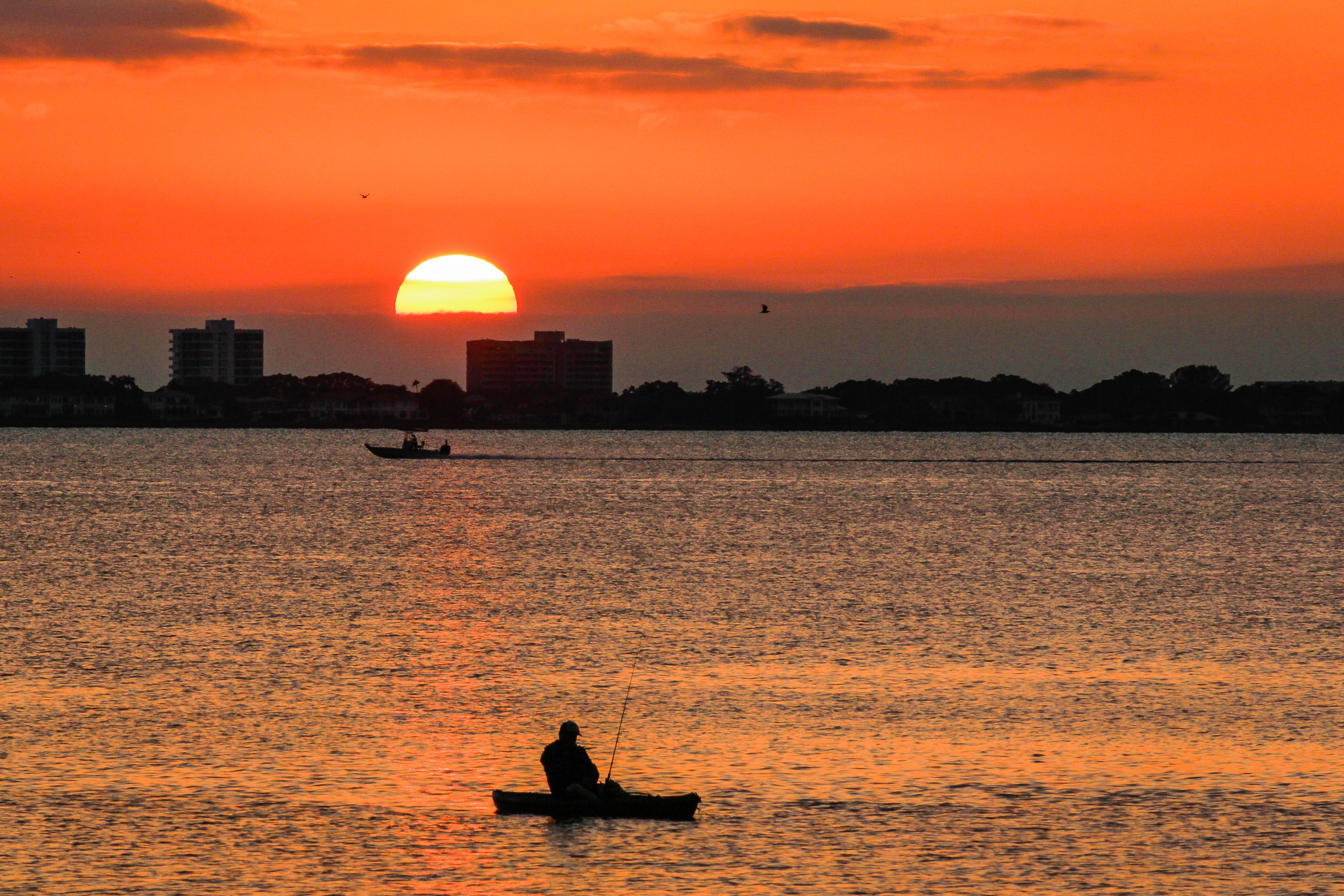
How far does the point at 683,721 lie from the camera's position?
39219 millimetres

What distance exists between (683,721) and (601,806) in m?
9.36

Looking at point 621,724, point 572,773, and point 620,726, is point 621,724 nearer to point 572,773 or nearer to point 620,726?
point 620,726

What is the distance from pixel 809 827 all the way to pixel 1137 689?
18356mm

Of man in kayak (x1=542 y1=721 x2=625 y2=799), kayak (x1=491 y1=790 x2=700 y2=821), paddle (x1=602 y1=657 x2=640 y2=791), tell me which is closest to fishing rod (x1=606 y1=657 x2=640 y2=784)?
paddle (x1=602 y1=657 x2=640 y2=791)

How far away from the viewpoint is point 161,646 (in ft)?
171

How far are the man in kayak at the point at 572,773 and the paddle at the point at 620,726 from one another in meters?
0.18

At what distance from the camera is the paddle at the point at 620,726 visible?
32.4m

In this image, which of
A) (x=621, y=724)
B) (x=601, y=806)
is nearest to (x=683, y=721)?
(x=621, y=724)

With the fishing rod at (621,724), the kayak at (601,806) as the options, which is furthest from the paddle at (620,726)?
the kayak at (601,806)

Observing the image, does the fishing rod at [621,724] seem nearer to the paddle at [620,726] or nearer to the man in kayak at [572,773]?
the paddle at [620,726]

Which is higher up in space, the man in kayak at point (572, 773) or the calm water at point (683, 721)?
the man in kayak at point (572, 773)

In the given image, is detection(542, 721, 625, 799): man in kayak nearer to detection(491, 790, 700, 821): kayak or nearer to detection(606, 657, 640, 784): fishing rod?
detection(491, 790, 700, 821): kayak

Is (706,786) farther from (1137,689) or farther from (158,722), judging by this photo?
(1137,689)

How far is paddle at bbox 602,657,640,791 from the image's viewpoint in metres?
32.4
